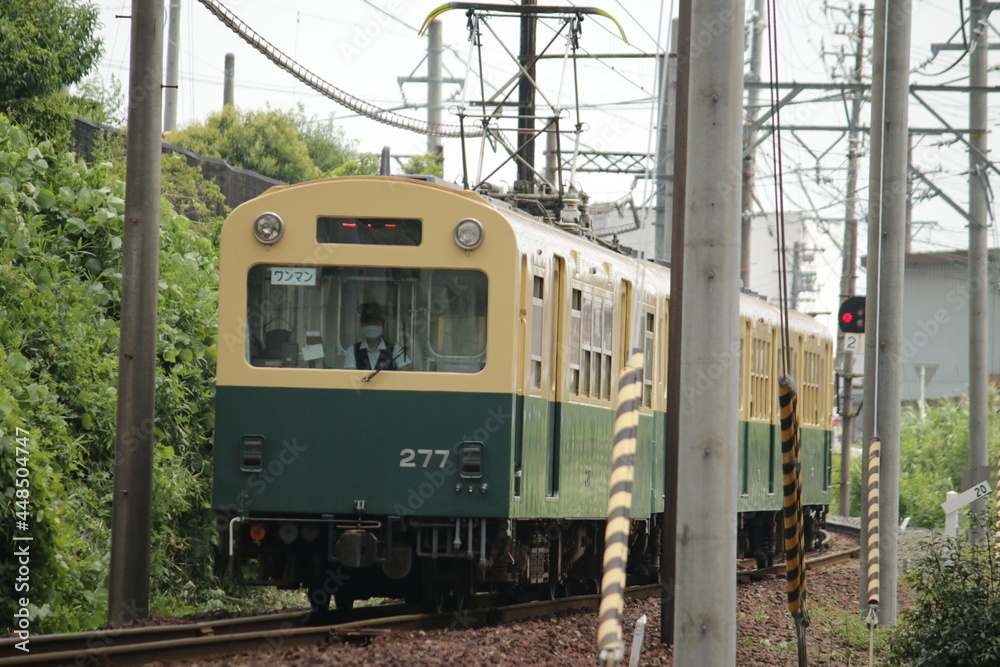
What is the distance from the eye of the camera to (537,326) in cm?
987

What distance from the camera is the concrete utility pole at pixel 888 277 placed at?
12.5 meters

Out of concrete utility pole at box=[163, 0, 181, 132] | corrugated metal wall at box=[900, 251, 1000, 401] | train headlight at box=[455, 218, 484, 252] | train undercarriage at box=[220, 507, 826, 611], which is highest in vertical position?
concrete utility pole at box=[163, 0, 181, 132]

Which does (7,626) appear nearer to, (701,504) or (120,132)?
(701,504)

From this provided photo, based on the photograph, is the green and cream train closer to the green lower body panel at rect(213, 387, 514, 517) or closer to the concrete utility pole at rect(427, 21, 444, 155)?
the green lower body panel at rect(213, 387, 514, 517)

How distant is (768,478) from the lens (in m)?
17.4

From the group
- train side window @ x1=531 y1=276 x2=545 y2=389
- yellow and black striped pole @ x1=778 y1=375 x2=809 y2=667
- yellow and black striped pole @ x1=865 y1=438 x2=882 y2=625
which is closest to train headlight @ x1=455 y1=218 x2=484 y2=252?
train side window @ x1=531 y1=276 x2=545 y2=389

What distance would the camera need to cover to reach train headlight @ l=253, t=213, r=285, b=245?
31.0ft

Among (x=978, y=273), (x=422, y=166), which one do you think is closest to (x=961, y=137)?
(x=978, y=273)

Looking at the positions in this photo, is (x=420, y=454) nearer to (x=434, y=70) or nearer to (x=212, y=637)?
(x=212, y=637)

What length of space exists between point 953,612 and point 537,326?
11.4 ft

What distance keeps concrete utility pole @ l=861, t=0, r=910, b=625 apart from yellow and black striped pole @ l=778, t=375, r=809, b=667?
4547mm

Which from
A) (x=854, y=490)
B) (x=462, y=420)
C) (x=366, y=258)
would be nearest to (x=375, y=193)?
(x=366, y=258)

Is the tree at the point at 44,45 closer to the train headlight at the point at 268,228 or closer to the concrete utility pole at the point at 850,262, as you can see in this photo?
the train headlight at the point at 268,228

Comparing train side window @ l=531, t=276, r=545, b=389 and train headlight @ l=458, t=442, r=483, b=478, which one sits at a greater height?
train side window @ l=531, t=276, r=545, b=389
